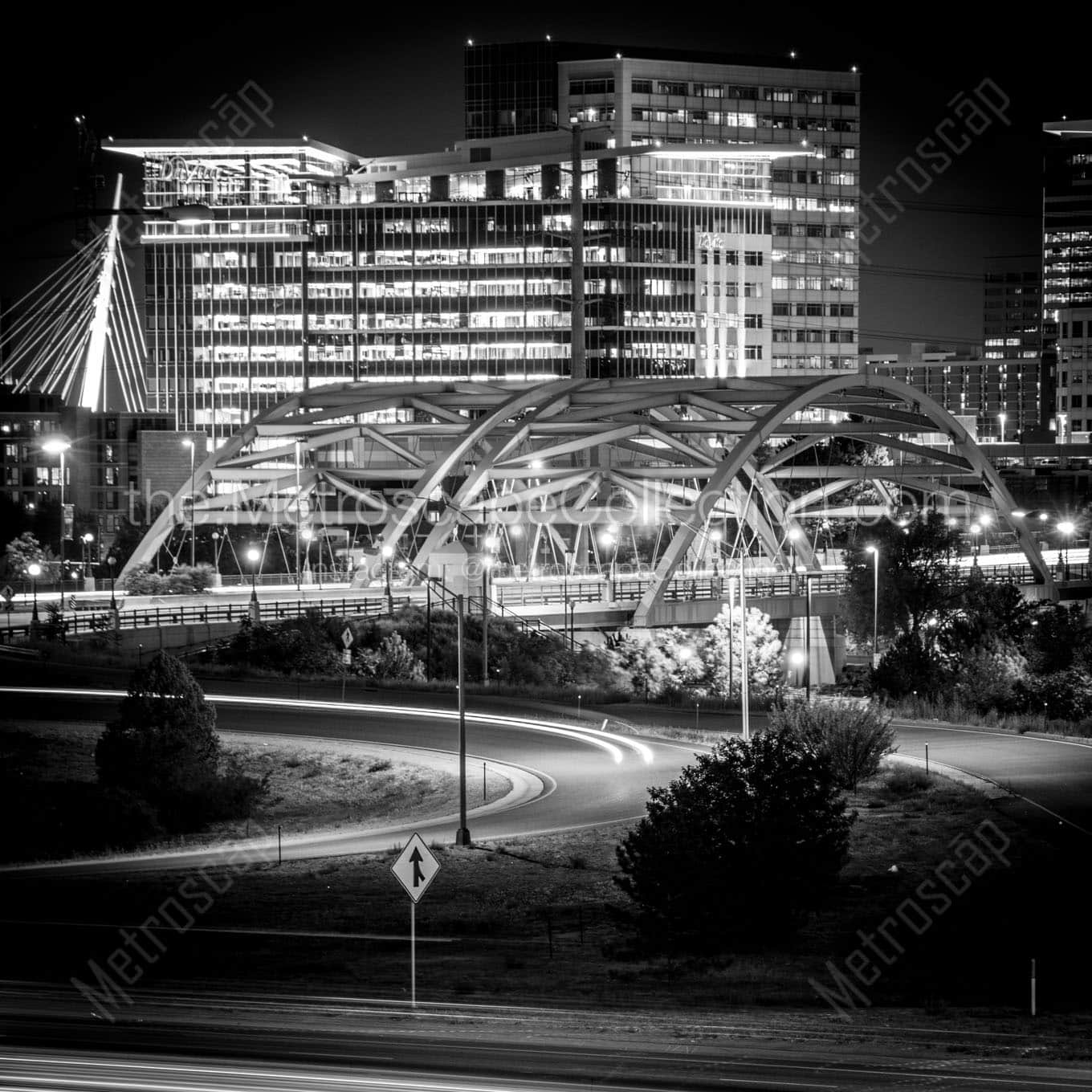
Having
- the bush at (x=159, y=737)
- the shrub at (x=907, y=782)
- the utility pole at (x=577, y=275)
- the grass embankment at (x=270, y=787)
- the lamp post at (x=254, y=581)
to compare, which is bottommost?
the grass embankment at (x=270, y=787)

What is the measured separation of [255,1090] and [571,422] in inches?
2507

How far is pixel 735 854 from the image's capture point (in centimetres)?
2316

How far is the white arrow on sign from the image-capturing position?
20562mm

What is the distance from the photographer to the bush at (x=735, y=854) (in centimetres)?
2258

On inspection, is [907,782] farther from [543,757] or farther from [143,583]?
[143,583]

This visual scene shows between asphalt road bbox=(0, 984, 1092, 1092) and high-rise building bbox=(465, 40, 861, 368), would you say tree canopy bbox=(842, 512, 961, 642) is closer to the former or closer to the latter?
asphalt road bbox=(0, 984, 1092, 1092)

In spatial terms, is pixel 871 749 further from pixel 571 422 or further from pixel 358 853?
pixel 571 422

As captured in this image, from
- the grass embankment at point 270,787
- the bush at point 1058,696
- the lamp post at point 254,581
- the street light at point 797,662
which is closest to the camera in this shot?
the grass embankment at point 270,787

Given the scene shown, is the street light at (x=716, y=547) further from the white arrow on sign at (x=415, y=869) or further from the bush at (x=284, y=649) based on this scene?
the white arrow on sign at (x=415, y=869)

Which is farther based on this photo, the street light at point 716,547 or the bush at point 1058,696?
the street light at point 716,547

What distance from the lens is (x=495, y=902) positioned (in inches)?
990

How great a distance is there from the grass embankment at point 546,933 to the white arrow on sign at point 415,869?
113 cm

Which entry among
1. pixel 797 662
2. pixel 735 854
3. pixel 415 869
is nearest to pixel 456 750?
pixel 735 854

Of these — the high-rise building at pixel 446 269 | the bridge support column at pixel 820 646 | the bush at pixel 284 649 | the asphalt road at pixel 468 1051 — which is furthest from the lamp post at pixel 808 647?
the high-rise building at pixel 446 269
